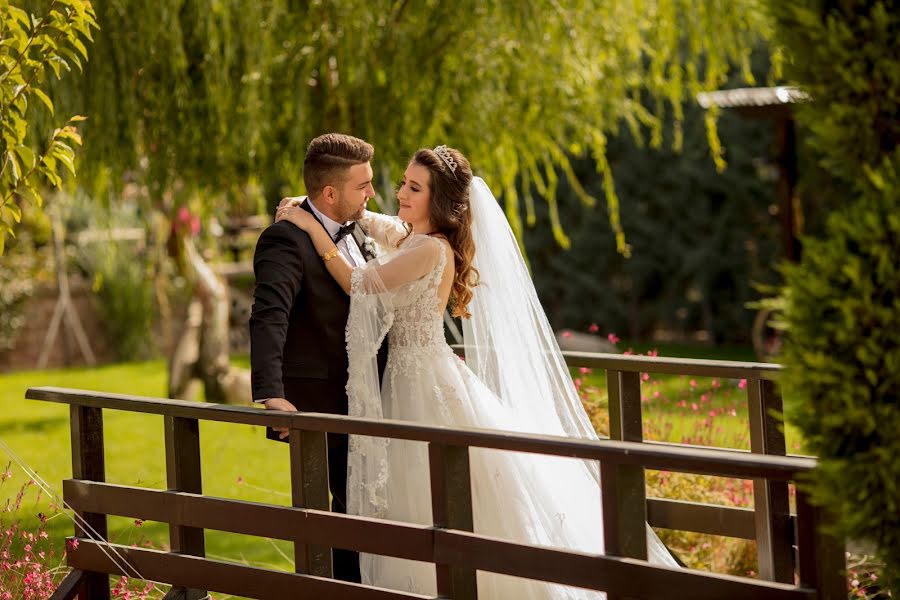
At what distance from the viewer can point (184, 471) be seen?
3.92 meters

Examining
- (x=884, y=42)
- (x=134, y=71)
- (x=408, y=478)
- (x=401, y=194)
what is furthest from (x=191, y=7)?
(x=884, y=42)

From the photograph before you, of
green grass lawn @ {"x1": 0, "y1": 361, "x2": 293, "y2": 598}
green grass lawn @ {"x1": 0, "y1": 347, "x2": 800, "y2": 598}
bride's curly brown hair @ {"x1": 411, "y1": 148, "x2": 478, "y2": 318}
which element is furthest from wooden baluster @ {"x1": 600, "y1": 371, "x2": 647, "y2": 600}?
green grass lawn @ {"x1": 0, "y1": 361, "x2": 293, "y2": 598}

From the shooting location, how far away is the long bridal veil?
425 centimetres

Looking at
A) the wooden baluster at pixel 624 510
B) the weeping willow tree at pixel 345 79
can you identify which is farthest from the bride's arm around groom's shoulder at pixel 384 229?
the weeping willow tree at pixel 345 79

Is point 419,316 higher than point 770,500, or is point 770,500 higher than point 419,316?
point 419,316

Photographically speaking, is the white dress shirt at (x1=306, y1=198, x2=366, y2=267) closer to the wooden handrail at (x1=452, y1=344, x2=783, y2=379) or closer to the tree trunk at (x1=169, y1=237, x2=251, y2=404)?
the wooden handrail at (x1=452, y1=344, x2=783, y2=379)

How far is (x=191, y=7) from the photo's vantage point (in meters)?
6.41

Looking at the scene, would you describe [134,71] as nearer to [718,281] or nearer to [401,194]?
[401,194]

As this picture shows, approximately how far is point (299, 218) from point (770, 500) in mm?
1758

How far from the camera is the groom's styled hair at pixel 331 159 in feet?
13.4

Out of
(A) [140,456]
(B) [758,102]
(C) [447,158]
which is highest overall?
(B) [758,102]

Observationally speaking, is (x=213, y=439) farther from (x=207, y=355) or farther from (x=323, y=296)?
(x=323, y=296)

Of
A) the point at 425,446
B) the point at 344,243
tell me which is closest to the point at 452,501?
the point at 425,446

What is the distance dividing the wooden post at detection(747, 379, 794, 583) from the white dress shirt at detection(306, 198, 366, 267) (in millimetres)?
1401
